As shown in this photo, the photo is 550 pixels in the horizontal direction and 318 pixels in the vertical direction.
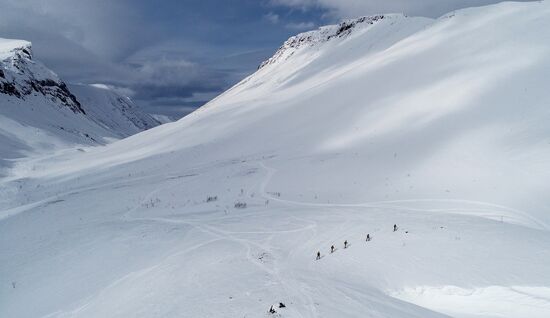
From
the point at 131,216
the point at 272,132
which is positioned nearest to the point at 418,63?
the point at 272,132

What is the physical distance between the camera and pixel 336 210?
14594 millimetres

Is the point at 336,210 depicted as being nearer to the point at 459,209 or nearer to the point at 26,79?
the point at 459,209

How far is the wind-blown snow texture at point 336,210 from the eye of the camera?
762 centimetres

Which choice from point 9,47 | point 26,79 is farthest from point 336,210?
point 9,47

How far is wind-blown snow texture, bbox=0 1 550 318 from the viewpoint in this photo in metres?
7.62

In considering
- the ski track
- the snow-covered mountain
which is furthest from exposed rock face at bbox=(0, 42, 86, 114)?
the ski track

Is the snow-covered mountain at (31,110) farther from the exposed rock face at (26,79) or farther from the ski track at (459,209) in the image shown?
the ski track at (459,209)

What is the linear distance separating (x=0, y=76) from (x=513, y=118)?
110229 mm

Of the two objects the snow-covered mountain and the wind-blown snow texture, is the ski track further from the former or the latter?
the snow-covered mountain

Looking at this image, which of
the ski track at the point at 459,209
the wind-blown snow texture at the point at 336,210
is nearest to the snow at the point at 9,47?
the wind-blown snow texture at the point at 336,210

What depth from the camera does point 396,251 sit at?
948cm

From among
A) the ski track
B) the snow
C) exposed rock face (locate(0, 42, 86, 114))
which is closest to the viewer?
the ski track

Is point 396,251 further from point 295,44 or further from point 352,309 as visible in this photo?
point 295,44

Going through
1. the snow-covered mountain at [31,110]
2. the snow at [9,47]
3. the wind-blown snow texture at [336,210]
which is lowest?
the wind-blown snow texture at [336,210]
